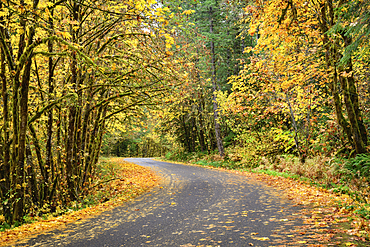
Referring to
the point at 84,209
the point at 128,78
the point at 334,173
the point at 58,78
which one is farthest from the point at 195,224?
the point at 58,78

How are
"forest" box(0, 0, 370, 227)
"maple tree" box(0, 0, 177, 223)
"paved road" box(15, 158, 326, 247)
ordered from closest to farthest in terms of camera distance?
"paved road" box(15, 158, 326, 247) → "maple tree" box(0, 0, 177, 223) → "forest" box(0, 0, 370, 227)

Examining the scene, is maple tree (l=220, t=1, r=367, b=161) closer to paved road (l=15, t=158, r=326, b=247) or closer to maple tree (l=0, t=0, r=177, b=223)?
paved road (l=15, t=158, r=326, b=247)

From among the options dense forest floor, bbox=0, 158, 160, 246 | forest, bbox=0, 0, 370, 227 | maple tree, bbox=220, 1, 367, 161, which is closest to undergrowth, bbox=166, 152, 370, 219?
forest, bbox=0, 0, 370, 227

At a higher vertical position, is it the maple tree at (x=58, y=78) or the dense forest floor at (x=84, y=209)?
the maple tree at (x=58, y=78)

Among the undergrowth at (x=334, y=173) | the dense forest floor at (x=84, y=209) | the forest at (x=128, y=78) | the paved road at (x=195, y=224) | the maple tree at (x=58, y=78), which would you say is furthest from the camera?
the undergrowth at (x=334, y=173)

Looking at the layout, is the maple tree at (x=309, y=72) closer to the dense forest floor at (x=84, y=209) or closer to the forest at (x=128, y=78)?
the forest at (x=128, y=78)

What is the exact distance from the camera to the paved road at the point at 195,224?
413 centimetres

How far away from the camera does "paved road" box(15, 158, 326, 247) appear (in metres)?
4.13

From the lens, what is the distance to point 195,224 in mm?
5070

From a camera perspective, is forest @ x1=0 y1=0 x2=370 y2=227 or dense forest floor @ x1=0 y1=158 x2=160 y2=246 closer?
dense forest floor @ x1=0 y1=158 x2=160 y2=246

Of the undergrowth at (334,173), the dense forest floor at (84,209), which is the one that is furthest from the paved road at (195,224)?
the undergrowth at (334,173)

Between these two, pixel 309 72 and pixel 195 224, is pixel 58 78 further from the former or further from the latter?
pixel 309 72

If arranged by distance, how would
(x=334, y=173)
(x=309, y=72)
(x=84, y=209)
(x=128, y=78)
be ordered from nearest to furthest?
(x=84, y=209)
(x=128, y=78)
(x=334, y=173)
(x=309, y=72)

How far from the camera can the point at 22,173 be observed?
21.3 ft
